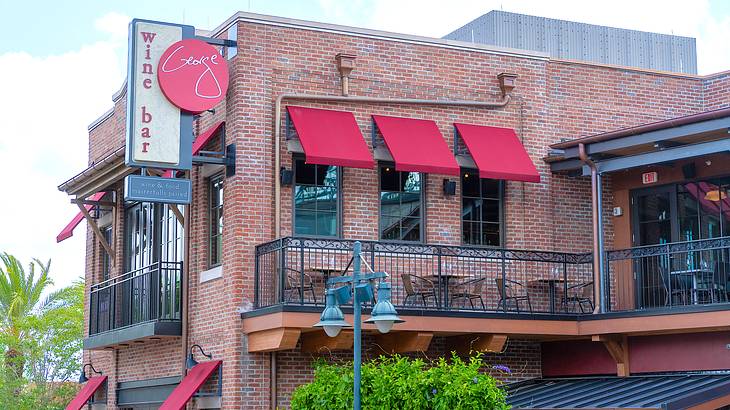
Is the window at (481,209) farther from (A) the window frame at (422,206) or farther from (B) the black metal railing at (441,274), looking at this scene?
(A) the window frame at (422,206)

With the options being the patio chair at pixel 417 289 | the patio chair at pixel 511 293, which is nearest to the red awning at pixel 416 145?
the patio chair at pixel 417 289

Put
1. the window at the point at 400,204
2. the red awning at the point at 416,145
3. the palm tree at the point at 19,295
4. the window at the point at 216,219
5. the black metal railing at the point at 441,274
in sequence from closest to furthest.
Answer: the black metal railing at the point at 441,274 → the red awning at the point at 416,145 → the window at the point at 216,219 → the window at the point at 400,204 → the palm tree at the point at 19,295

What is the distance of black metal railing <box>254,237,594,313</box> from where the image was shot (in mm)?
18891

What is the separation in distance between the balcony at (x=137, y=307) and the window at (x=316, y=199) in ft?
8.97

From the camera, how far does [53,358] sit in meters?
38.4

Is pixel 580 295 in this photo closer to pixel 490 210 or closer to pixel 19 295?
pixel 490 210

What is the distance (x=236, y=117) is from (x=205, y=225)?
7.05ft

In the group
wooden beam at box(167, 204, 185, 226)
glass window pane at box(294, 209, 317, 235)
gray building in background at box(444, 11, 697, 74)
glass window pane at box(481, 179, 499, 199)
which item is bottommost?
glass window pane at box(294, 209, 317, 235)

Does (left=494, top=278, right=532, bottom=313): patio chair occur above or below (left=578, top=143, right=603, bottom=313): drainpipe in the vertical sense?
below

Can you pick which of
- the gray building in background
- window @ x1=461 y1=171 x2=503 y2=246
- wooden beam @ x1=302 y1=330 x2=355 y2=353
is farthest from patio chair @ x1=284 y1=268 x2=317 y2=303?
the gray building in background

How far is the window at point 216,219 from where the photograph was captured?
798 inches

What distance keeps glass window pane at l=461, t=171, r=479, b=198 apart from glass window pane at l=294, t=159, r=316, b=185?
2.79 meters

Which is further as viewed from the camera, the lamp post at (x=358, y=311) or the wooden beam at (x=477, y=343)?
the wooden beam at (x=477, y=343)

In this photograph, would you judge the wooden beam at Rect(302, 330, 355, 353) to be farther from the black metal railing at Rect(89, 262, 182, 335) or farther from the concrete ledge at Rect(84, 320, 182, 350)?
the black metal railing at Rect(89, 262, 182, 335)
